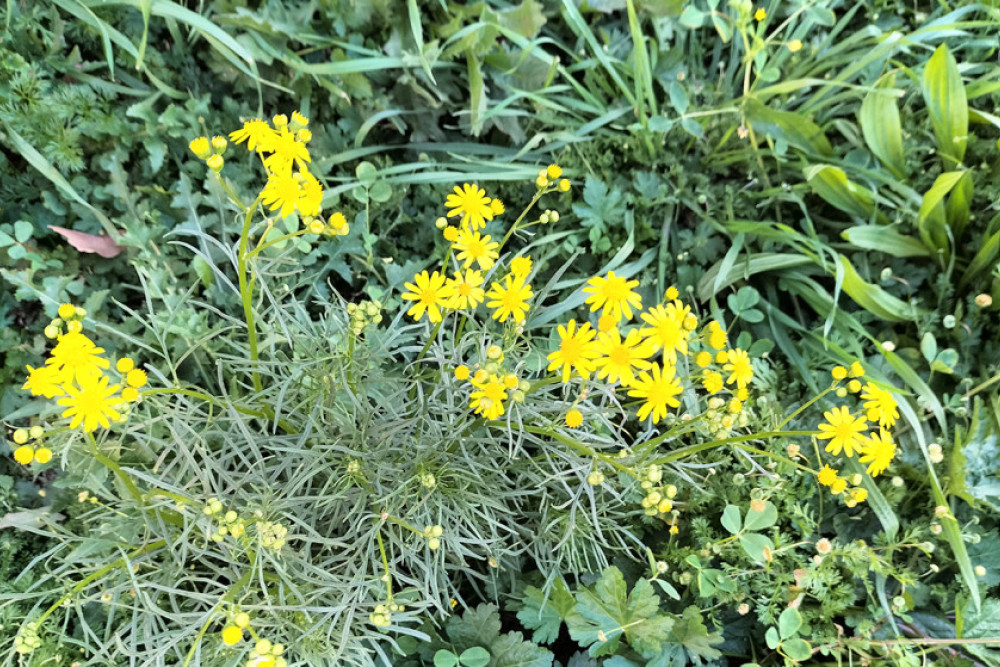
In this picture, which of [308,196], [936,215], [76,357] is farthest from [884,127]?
[76,357]

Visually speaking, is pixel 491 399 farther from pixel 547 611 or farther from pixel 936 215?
pixel 936 215

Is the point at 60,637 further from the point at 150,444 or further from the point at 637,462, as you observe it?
the point at 637,462

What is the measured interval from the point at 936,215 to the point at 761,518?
0.82m

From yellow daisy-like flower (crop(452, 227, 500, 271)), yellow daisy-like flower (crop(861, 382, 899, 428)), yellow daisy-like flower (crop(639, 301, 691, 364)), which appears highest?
yellow daisy-like flower (crop(452, 227, 500, 271))

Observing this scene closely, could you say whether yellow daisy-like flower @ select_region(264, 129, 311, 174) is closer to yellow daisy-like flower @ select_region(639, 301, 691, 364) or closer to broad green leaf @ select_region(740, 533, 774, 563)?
yellow daisy-like flower @ select_region(639, 301, 691, 364)

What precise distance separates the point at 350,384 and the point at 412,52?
0.90 m

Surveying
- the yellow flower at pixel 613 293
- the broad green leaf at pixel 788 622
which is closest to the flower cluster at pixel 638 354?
the yellow flower at pixel 613 293

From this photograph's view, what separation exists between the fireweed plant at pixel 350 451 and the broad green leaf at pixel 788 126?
0.69m

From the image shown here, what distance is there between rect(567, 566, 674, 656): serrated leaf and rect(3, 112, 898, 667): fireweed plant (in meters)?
0.06

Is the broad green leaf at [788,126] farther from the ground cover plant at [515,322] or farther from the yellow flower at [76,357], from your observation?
the yellow flower at [76,357]

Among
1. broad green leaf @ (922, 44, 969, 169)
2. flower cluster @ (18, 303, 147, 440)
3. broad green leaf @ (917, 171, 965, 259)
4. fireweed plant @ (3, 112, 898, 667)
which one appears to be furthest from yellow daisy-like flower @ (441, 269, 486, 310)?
broad green leaf @ (922, 44, 969, 169)

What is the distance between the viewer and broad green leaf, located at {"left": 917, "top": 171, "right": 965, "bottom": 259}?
1.35 m

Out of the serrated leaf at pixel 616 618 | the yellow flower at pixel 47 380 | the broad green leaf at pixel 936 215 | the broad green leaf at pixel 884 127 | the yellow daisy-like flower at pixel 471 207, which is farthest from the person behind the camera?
the broad green leaf at pixel 884 127

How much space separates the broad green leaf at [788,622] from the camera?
114cm
